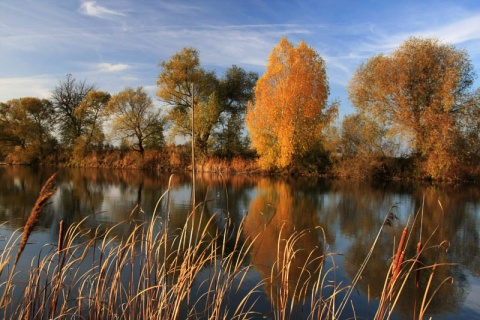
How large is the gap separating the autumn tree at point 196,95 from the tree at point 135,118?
8.38 ft

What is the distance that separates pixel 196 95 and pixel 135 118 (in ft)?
23.3

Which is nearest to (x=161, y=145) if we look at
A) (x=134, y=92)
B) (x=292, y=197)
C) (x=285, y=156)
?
(x=134, y=92)

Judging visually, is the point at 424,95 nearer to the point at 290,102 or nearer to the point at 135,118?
the point at 290,102

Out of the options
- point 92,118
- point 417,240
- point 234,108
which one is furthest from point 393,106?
point 92,118

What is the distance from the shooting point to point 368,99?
2836 cm

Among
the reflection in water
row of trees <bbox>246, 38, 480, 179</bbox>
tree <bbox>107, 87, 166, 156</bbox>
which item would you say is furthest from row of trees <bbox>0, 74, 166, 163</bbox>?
the reflection in water

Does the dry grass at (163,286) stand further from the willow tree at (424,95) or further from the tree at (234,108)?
the tree at (234,108)

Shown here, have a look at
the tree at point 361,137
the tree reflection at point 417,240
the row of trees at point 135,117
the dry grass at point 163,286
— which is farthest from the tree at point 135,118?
the dry grass at point 163,286

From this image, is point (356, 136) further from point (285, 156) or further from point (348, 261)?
point (348, 261)

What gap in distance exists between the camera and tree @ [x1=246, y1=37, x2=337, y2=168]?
25.8 meters

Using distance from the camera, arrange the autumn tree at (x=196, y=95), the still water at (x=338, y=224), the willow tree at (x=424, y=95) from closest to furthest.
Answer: the still water at (x=338, y=224), the willow tree at (x=424, y=95), the autumn tree at (x=196, y=95)

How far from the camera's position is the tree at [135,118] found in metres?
37.1

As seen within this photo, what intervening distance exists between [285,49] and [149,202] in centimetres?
1743

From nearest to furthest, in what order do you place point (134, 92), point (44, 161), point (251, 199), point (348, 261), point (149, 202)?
point (348, 261) → point (149, 202) → point (251, 199) → point (134, 92) → point (44, 161)
